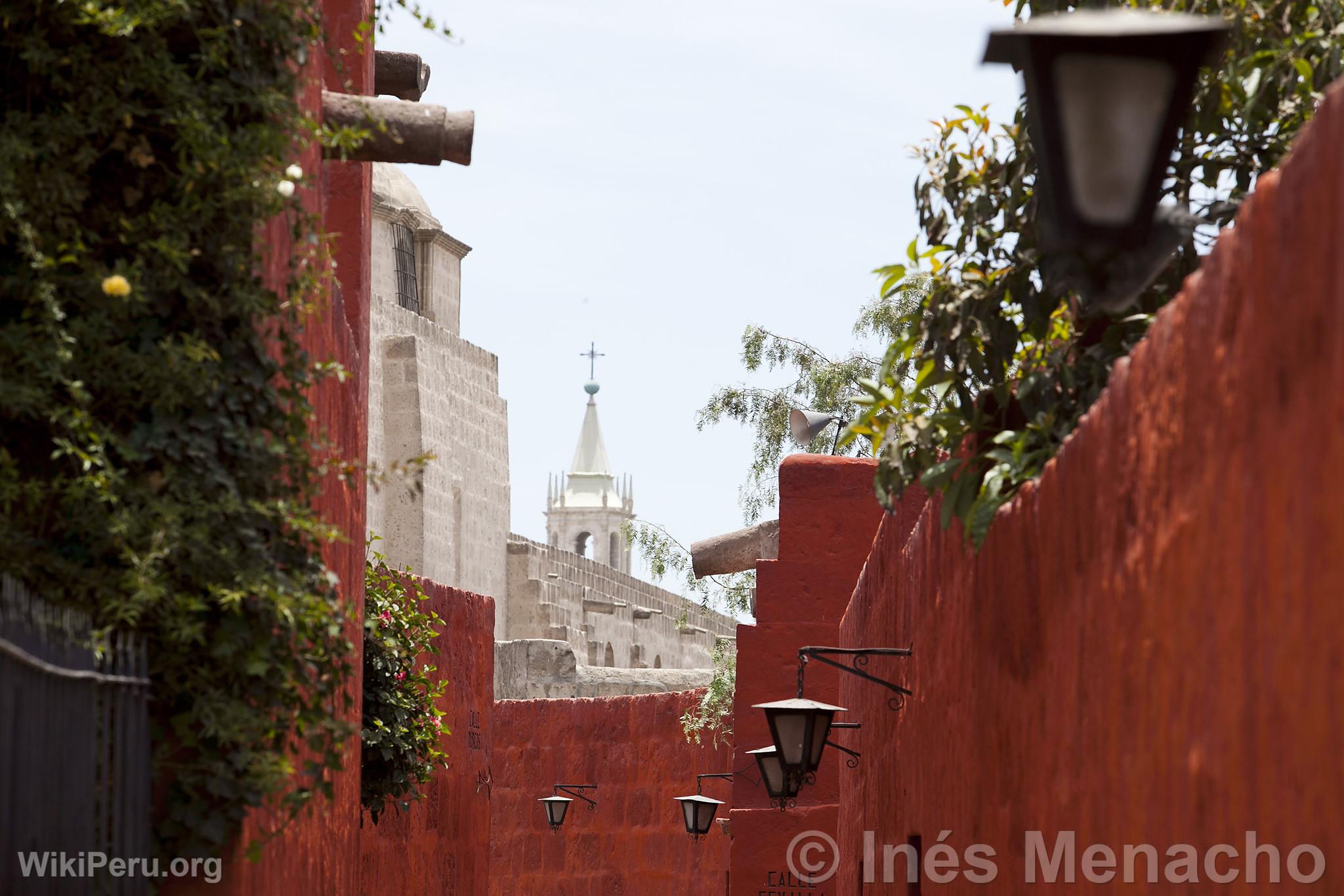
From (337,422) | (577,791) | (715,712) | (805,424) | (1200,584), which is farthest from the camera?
(577,791)

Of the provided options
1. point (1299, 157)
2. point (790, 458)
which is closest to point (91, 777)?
point (1299, 157)

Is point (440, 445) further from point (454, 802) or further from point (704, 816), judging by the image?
point (454, 802)

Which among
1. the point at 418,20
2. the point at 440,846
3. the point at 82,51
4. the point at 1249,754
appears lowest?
the point at 440,846

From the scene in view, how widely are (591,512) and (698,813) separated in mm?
52824

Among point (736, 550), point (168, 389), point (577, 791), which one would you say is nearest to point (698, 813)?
point (736, 550)

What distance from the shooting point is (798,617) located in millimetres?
12164

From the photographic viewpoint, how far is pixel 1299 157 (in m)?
2.47

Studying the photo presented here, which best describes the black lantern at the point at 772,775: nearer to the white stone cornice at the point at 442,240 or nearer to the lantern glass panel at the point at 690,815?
the lantern glass panel at the point at 690,815

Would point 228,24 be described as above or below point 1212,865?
above

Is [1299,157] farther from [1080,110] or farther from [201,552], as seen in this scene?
[201,552]

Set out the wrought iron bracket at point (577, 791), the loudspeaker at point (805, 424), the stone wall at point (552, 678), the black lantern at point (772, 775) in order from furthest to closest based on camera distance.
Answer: the stone wall at point (552, 678)
the wrought iron bracket at point (577, 791)
the loudspeaker at point (805, 424)
the black lantern at point (772, 775)

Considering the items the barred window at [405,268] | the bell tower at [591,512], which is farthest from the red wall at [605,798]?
the bell tower at [591,512]

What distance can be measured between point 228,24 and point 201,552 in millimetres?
1370

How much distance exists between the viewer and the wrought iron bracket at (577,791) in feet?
55.8
